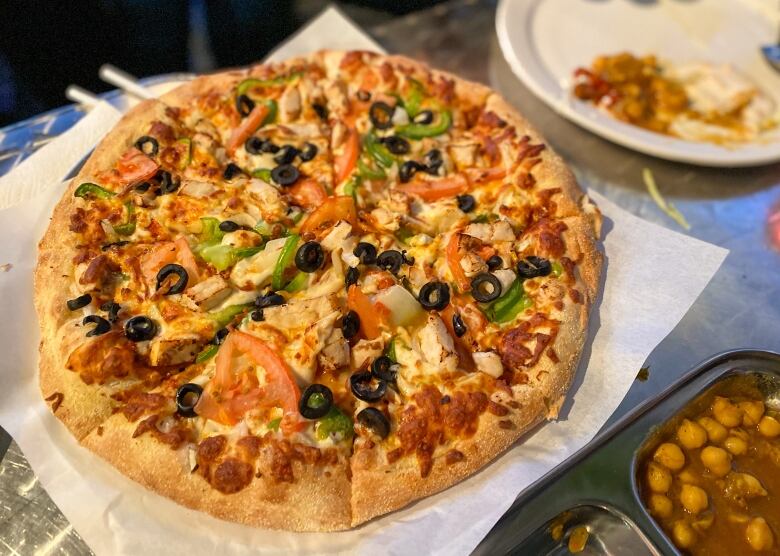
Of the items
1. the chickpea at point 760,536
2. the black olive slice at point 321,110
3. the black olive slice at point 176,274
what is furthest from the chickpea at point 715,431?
the black olive slice at point 321,110

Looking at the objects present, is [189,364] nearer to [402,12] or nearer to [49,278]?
[49,278]

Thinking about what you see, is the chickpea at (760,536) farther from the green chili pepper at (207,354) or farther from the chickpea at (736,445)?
the green chili pepper at (207,354)

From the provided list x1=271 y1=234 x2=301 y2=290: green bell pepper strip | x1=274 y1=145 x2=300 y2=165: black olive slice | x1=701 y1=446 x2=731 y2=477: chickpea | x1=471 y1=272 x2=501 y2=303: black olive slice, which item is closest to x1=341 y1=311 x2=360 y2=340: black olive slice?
x1=271 y1=234 x2=301 y2=290: green bell pepper strip

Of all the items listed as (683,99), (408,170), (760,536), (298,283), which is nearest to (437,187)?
(408,170)

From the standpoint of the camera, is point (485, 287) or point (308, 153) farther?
point (308, 153)

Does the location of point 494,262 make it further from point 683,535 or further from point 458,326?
point 683,535

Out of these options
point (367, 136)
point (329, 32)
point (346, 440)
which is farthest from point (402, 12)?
point (346, 440)
